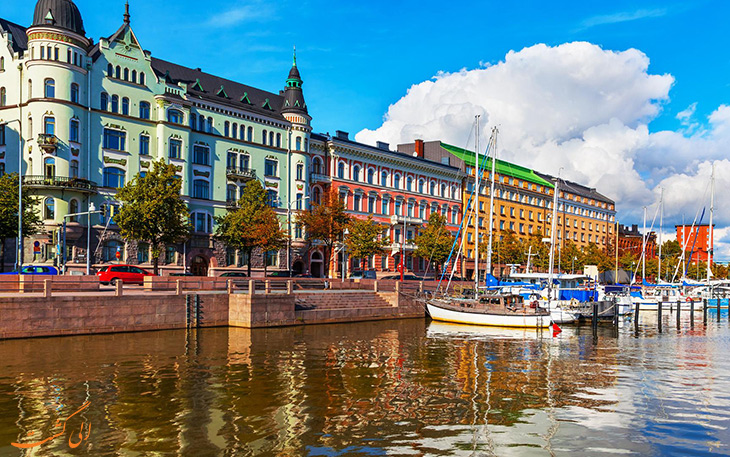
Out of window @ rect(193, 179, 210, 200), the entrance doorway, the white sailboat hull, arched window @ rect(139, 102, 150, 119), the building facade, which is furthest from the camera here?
window @ rect(193, 179, 210, 200)

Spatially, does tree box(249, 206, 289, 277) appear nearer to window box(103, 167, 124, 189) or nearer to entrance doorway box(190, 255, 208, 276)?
entrance doorway box(190, 255, 208, 276)

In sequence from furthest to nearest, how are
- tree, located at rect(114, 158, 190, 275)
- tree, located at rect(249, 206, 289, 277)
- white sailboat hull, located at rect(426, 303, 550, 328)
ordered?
tree, located at rect(249, 206, 289, 277) < tree, located at rect(114, 158, 190, 275) < white sailboat hull, located at rect(426, 303, 550, 328)

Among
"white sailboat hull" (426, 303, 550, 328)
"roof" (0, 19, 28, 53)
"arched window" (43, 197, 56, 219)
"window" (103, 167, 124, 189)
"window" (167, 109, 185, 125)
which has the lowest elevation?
"white sailboat hull" (426, 303, 550, 328)

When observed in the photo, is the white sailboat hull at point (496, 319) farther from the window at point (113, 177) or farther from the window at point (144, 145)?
the window at point (144, 145)

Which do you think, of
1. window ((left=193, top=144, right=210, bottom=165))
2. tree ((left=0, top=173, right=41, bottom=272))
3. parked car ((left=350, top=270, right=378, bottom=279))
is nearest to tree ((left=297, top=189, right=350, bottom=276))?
parked car ((left=350, top=270, right=378, bottom=279))

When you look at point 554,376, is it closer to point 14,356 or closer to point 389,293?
point 14,356

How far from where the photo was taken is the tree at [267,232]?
62.1m

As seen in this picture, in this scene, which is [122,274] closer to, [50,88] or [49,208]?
[49,208]

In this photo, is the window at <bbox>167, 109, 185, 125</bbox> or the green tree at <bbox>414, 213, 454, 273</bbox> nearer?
the window at <bbox>167, 109, 185, 125</bbox>

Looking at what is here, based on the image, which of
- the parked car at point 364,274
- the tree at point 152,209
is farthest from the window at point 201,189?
the parked car at point 364,274

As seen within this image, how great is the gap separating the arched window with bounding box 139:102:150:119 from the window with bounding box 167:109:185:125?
2006 mm

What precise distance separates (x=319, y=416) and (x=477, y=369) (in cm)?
1067

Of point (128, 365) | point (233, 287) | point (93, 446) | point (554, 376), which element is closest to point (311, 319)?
point (233, 287)

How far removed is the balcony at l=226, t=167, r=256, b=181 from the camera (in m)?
69.8
